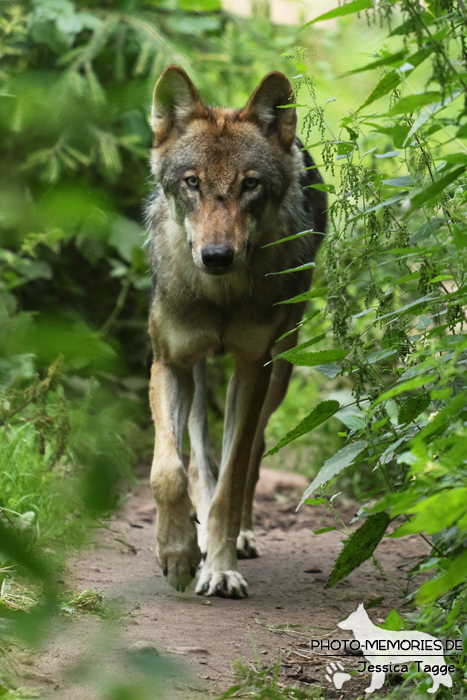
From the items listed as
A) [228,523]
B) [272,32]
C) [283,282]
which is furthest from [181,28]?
[228,523]

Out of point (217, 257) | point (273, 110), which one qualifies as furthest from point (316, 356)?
point (273, 110)

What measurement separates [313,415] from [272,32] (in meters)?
6.62

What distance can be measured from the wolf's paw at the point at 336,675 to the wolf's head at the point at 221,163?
178 cm

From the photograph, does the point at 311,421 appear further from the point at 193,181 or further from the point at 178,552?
the point at 193,181

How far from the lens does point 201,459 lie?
468cm

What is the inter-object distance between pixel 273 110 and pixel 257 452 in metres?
2.14

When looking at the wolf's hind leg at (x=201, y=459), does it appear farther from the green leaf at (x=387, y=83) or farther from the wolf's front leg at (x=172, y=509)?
the green leaf at (x=387, y=83)

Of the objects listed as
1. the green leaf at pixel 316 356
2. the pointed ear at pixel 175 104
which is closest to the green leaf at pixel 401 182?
the green leaf at pixel 316 356

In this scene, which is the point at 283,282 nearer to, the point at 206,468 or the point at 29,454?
the point at 206,468

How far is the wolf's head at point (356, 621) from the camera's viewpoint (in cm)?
285

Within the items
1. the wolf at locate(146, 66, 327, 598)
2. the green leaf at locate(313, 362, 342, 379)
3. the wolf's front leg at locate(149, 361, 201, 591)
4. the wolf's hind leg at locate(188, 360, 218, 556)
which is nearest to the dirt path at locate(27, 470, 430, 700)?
the wolf's front leg at locate(149, 361, 201, 591)

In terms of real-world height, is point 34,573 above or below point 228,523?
below

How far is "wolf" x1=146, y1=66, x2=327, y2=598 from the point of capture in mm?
3643

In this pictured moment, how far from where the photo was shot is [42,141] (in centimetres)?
78
